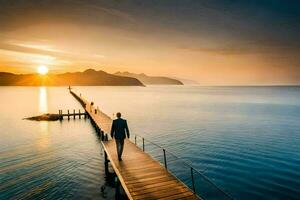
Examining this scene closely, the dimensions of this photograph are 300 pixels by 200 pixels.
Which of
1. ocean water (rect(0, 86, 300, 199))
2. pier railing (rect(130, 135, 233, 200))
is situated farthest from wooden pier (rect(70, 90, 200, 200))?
ocean water (rect(0, 86, 300, 199))

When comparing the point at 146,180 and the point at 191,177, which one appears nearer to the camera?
the point at 146,180

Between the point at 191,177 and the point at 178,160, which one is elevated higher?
the point at 178,160

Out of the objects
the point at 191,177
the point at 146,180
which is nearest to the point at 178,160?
the point at 191,177

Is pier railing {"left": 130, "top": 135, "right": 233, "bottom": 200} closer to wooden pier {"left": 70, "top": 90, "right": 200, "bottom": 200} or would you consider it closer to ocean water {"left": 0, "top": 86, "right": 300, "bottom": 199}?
ocean water {"left": 0, "top": 86, "right": 300, "bottom": 199}

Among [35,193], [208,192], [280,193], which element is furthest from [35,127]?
[280,193]

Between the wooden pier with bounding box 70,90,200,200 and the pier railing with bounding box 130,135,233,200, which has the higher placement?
the wooden pier with bounding box 70,90,200,200

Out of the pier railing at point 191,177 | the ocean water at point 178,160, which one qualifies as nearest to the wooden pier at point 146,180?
the pier railing at point 191,177

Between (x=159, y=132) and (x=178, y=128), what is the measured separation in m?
4.35

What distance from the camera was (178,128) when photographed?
41531mm

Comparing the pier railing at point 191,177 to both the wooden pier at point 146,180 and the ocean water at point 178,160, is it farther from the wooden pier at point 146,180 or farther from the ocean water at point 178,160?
the wooden pier at point 146,180

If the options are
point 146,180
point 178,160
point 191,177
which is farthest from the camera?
point 178,160

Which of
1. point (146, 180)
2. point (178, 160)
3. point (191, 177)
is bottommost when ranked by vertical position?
point (191, 177)

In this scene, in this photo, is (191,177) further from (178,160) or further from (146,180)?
(146,180)

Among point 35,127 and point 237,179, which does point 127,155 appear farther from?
point 35,127
